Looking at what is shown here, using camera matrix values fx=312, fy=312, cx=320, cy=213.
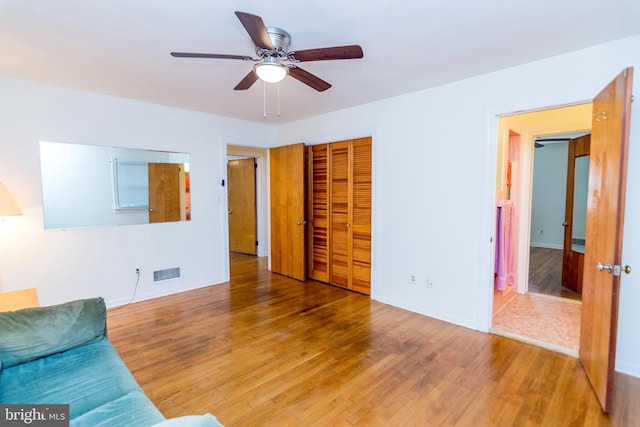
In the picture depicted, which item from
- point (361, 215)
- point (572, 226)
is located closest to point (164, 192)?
point (361, 215)

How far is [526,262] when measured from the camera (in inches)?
167

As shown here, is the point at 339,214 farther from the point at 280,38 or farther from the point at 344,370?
the point at 280,38

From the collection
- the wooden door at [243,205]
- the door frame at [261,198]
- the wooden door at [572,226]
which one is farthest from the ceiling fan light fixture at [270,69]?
the wooden door at [243,205]

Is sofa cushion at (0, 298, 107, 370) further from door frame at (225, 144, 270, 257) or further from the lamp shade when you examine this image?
door frame at (225, 144, 270, 257)

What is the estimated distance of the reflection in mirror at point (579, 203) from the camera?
4301 millimetres

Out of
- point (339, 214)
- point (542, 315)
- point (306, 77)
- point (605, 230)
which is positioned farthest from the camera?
point (339, 214)

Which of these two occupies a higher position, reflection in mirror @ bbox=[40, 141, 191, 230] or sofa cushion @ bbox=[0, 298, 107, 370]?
reflection in mirror @ bbox=[40, 141, 191, 230]

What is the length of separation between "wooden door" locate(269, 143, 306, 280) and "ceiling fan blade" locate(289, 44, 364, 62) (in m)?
2.68

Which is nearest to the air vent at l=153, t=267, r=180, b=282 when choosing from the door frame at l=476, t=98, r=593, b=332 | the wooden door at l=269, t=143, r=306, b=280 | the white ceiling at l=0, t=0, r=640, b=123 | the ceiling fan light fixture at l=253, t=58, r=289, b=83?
the wooden door at l=269, t=143, r=306, b=280

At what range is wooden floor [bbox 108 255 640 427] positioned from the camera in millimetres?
1960

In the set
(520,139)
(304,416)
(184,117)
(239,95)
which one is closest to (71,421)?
(304,416)

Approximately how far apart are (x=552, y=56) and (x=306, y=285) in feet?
12.5

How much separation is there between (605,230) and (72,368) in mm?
3322

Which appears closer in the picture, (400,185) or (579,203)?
(400,185)
